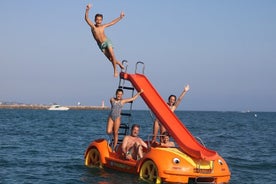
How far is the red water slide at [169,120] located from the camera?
12186 millimetres

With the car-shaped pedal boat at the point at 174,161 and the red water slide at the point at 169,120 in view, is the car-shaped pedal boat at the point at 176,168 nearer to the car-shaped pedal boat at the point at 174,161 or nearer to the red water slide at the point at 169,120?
the car-shaped pedal boat at the point at 174,161

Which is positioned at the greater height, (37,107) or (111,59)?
(37,107)

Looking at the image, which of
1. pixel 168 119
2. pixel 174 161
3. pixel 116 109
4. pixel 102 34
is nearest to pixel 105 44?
pixel 102 34

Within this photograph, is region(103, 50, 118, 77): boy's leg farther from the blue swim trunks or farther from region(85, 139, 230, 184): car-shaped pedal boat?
region(85, 139, 230, 184): car-shaped pedal boat

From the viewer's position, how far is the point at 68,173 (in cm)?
1405

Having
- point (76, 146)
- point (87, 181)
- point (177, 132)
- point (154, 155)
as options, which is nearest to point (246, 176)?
point (177, 132)

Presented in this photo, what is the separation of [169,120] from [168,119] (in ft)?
0.14

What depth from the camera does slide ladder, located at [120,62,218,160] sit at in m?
12.2

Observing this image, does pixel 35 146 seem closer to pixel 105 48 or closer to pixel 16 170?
pixel 16 170

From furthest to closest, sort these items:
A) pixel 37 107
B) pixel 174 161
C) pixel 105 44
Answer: pixel 37 107, pixel 105 44, pixel 174 161

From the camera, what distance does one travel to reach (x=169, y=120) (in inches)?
528

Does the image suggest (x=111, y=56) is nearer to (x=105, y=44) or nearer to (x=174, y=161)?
(x=105, y=44)

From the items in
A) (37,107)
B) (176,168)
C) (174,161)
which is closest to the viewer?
(176,168)

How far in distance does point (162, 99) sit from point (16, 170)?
499cm
